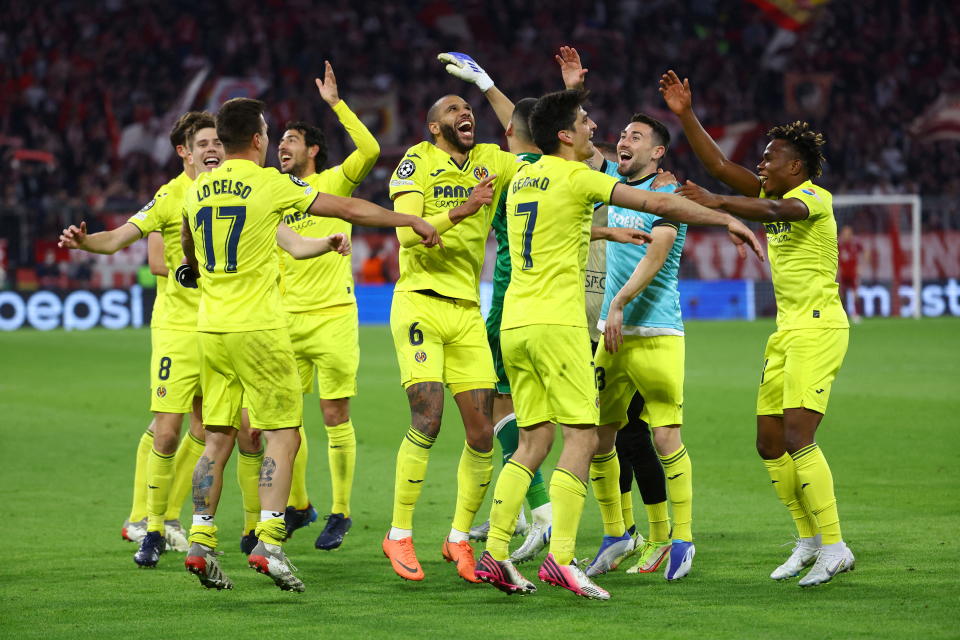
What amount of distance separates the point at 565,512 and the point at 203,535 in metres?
1.84

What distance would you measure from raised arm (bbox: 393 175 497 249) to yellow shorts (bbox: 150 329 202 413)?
5.05 ft

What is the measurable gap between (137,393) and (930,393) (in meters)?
9.59

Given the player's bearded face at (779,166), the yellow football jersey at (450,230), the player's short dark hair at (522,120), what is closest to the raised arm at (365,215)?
the yellow football jersey at (450,230)

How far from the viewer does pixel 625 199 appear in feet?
19.6

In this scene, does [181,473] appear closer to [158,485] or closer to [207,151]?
[158,485]

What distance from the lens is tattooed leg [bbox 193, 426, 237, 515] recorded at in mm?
6445

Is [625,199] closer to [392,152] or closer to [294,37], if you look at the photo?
[392,152]

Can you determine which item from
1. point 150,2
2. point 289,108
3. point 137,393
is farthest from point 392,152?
point 137,393

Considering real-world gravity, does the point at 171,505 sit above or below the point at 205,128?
below

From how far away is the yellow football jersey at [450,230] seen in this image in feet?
22.8

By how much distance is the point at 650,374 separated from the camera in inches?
267

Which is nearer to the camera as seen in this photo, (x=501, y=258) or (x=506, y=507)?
(x=506, y=507)

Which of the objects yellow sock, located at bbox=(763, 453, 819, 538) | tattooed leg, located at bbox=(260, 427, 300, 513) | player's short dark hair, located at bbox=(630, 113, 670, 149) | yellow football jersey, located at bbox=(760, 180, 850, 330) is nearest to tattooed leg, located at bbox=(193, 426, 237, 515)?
tattooed leg, located at bbox=(260, 427, 300, 513)

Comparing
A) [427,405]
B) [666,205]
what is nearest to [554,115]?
[666,205]
